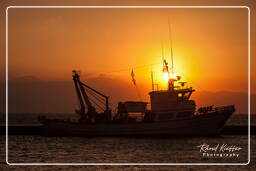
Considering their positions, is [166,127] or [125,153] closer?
[125,153]

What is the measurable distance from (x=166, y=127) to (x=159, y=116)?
1.68 metres

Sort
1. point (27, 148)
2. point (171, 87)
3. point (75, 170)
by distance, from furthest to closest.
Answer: point (171, 87)
point (27, 148)
point (75, 170)

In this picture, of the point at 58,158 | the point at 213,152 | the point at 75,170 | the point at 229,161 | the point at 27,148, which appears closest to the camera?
the point at 75,170

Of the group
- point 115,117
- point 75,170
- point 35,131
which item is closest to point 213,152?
point 75,170

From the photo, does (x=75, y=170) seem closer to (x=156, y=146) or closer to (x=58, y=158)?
(x=58, y=158)

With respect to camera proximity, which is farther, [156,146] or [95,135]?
[95,135]

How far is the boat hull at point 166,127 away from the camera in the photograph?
57.9 meters

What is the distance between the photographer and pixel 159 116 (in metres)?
57.1

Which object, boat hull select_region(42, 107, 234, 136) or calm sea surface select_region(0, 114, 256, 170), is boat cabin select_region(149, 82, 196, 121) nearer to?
boat hull select_region(42, 107, 234, 136)

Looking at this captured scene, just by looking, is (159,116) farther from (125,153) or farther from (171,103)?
(125,153)

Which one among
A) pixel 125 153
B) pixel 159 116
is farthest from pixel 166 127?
pixel 125 153

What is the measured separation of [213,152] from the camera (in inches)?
1683

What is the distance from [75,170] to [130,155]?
1003 centimetres

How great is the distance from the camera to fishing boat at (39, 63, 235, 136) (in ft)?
184
